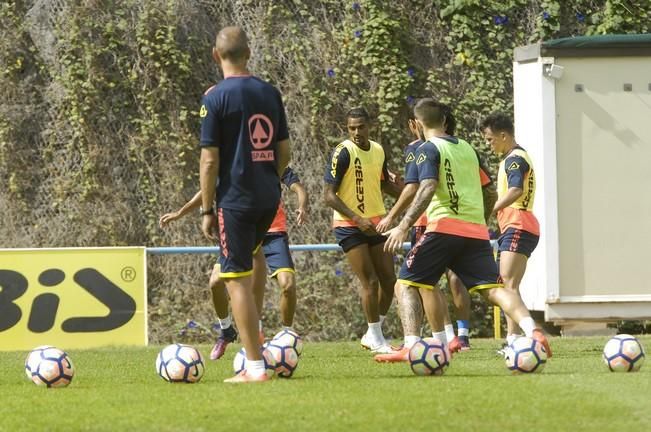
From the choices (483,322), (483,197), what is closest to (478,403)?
(483,197)

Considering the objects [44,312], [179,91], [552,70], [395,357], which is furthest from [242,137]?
[179,91]

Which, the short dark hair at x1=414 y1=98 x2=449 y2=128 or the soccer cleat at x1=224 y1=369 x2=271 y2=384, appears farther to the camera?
the short dark hair at x1=414 y1=98 x2=449 y2=128

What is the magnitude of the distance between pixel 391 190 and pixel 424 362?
143 inches

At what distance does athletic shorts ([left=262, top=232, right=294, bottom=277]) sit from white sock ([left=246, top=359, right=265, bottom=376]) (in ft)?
11.2

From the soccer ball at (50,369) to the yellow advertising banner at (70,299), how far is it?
5.66 meters

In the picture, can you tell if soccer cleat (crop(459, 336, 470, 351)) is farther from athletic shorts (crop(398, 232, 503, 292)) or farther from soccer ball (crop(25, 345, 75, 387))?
soccer ball (crop(25, 345, 75, 387))

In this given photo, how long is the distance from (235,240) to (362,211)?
3.84 metres

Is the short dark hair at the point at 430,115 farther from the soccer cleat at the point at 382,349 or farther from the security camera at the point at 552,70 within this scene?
the security camera at the point at 552,70

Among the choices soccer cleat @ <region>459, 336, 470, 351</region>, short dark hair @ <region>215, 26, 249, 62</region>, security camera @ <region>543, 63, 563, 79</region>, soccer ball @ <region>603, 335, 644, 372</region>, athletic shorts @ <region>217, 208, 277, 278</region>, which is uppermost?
security camera @ <region>543, 63, 563, 79</region>

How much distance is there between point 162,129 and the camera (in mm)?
16547

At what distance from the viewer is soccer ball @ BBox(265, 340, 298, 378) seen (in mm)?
8641

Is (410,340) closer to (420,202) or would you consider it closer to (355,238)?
(420,202)

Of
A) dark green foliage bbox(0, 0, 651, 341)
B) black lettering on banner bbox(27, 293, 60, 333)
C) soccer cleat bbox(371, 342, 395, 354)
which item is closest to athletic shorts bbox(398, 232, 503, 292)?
soccer cleat bbox(371, 342, 395, 354)

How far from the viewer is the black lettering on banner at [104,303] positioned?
47.1 ft
